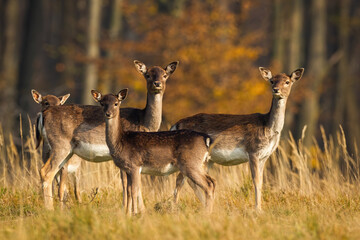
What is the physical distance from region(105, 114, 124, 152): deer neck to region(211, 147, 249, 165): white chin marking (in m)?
1.58

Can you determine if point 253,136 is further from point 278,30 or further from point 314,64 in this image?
point 314,64

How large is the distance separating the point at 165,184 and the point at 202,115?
56.2 inches

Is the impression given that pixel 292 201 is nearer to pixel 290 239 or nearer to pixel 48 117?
pixel 290 239

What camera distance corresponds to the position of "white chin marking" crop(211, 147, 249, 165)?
973 cm

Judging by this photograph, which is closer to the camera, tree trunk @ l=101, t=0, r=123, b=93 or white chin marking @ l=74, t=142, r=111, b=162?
white chin marking @ l=74, t=142, r=111, b=162

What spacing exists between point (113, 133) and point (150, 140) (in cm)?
51

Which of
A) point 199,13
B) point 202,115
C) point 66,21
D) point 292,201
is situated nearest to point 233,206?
point 292,201

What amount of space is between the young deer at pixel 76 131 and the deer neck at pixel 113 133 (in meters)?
0.79

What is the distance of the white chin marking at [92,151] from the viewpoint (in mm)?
9633

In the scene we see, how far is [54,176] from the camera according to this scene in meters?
10.1

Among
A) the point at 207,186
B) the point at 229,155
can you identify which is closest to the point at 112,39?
the point at 229,155

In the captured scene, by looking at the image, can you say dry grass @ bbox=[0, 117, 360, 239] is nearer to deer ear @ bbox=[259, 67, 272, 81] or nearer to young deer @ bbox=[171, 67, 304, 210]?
young deer @ bbox=[171, 67, 304, 210]

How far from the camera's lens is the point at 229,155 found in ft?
32.0

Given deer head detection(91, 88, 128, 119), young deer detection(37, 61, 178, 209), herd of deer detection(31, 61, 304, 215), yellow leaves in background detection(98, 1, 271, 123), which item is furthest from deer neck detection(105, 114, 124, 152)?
yellow leaves in background detection(98, 1, 271, 123)
